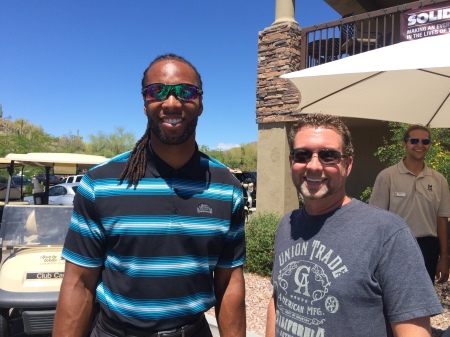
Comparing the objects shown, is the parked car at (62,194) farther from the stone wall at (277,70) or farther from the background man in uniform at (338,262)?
the background man in uniform at (338,262)

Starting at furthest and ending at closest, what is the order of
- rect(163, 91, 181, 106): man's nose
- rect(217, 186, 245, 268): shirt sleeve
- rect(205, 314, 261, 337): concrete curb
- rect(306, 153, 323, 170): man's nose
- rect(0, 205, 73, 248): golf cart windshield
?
rect(0, 205, 73, 248): golf cart windshield → rect(205, 314, 261, 337): concrete curb → rect(217, 186, 245, 268): shirt sleeve → rect(163, 91, 181, 106): man's nose → rect(306, 153, 323, 170): man's nose

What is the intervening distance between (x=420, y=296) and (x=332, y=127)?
30.1 inches

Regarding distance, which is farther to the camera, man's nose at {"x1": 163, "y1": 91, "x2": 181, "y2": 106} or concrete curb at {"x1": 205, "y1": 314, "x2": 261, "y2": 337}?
concrete curb at {"x1": 205, "y1": 314, "x2": 261, "y2": 337}

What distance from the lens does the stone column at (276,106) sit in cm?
796

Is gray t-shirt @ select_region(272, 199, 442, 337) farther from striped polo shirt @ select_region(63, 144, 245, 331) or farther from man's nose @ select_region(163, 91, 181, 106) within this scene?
man's nose @ select_region(163, 91, 181, 106)

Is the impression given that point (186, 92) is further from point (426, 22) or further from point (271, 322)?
point (426, 22)

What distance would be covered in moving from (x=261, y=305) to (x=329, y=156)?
3.79 m

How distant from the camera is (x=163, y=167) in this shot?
1.83 meters

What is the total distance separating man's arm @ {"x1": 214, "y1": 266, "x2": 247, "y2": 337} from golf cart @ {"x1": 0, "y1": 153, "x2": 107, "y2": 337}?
227 cm

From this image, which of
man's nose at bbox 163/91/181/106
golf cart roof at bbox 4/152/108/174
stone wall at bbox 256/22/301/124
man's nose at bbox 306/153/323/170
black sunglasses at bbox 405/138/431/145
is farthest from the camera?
stone wall at bbox 256/22/301/124

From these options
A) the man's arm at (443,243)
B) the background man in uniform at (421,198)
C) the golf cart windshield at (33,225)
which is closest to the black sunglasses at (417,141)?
the background man in uniform at (421,198)

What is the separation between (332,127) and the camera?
5.52 ft

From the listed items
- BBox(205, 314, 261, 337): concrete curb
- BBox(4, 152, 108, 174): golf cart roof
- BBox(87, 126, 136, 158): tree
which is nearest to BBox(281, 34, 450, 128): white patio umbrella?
BBox(205, 314, 261, 337): concrete curb

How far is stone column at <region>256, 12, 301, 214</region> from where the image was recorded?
26.1 ft
